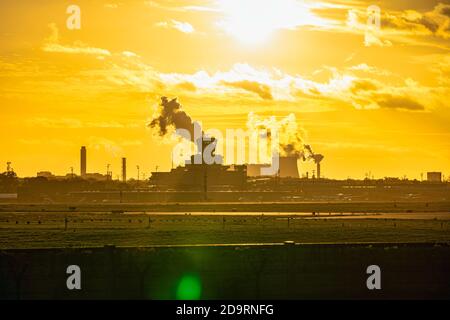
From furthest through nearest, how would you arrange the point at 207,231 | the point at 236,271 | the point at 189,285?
the point at 207,231, the point at 236,271, the point at 189,285

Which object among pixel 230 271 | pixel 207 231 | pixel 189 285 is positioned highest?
pixel 207 231

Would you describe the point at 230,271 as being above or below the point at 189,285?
above

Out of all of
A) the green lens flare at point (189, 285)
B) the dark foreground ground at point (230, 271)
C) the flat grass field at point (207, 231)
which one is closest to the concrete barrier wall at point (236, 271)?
the dark foreground ground at point (230, 271)

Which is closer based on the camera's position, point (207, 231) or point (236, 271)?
point (236, 271)

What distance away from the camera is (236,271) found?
52.9 metres

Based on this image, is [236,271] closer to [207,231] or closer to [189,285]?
[189,285]

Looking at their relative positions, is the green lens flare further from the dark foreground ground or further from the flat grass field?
the flat grass field

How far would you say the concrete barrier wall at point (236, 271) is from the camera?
5016 centimetres

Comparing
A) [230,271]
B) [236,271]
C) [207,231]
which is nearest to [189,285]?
[230,271]

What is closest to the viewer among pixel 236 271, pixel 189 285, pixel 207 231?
pixel 189 285

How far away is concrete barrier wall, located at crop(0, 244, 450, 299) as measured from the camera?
50156 mm
